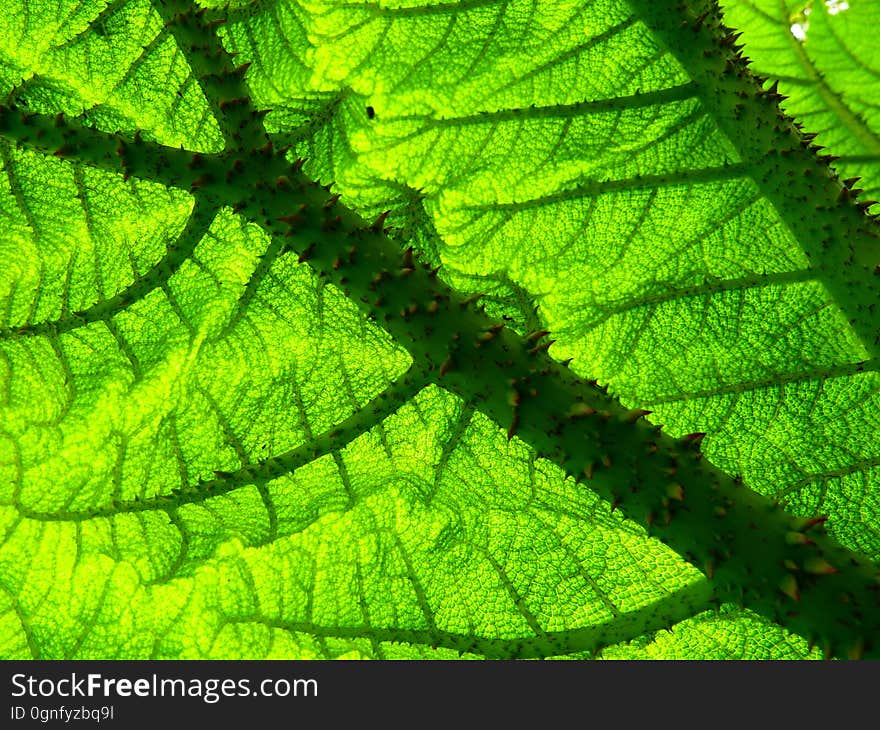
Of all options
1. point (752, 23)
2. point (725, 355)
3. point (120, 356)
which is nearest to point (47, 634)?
point (120, 356)

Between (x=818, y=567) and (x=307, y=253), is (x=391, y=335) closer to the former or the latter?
(x=307, y=253)

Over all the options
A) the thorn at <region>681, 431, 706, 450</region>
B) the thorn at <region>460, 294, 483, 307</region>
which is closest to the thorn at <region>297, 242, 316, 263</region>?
the thorn at <region>460, 294, 483, 307</region>

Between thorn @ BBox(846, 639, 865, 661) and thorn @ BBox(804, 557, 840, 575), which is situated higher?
thorn @ BBox(804, 557, 840, 575)

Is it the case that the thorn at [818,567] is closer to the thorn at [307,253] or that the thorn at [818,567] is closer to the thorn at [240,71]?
the thorn at [307,253]

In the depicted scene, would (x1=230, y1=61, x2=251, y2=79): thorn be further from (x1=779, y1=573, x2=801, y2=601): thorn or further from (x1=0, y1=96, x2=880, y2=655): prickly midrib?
(x1=779, y1=573, x2=801, y2=601): thorn

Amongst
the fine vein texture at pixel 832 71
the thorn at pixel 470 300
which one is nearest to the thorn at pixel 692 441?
the thorn at pixel 470 300

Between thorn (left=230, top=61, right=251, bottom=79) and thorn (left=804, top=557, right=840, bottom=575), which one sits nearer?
thorn (left=804, top=557, right=840, bottom=575)

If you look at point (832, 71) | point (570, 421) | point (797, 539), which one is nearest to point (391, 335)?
point (570, 421)

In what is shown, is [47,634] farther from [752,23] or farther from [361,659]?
[752,23]
